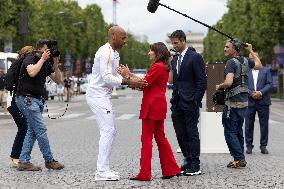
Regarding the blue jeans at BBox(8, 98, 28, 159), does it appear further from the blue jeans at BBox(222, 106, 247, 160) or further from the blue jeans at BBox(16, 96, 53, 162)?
the blue jeans at BBox(222, 106, 247, 160)

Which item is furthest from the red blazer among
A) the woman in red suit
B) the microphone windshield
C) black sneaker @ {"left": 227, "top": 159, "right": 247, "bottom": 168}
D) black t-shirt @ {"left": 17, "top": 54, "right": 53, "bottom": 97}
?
the microphone windshield

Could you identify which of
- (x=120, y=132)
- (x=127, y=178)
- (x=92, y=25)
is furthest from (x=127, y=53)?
(x=127, y=178)

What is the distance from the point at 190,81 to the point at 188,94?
0.61ft

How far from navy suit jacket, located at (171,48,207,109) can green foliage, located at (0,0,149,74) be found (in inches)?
1414

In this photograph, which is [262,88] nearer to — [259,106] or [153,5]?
[259,106]

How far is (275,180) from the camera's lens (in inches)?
357

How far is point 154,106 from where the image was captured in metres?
9.19

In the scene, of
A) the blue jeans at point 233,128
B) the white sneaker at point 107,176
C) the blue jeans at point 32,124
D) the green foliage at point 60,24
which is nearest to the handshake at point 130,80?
the white sneaker at point 107,176

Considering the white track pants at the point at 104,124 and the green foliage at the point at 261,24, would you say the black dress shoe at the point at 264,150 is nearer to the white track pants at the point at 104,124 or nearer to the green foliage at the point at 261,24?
the white track pants at the point at 104,124

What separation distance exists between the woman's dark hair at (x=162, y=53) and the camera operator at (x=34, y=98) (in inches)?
60.7

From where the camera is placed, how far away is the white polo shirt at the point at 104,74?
8.97 m

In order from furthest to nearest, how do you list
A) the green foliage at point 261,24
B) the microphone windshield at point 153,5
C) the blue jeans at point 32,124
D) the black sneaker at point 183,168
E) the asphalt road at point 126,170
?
the green foliage at point 261,24 < the microphone windshield at point 153,5 < the blue jeans at point 32,124 < the black sneaker at point 183,168 < the asphalt road at point 126,170

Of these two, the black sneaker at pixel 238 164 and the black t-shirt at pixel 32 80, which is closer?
the black t-shirt at pixel 32 80

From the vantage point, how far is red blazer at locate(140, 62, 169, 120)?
9.16 metres
